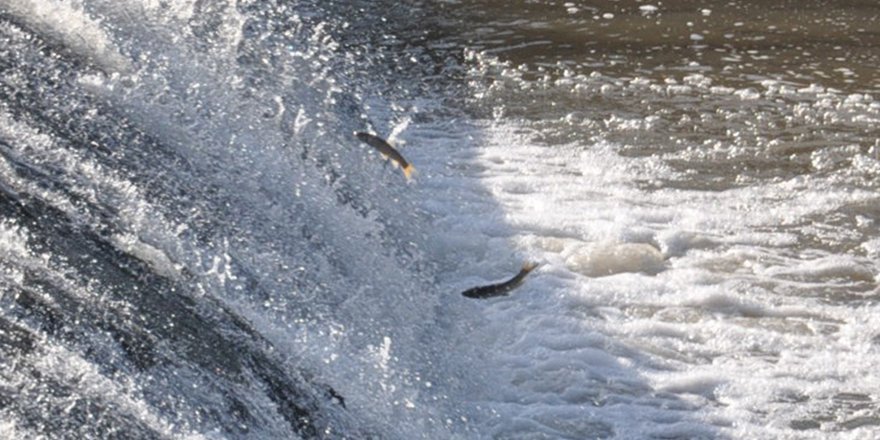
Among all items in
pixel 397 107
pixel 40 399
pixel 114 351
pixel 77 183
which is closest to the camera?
pixel 40 399

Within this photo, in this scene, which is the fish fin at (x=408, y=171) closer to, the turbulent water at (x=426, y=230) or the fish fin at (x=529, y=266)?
the turbulent water at (x=426, y=230)

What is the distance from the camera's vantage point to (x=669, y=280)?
12.5ft

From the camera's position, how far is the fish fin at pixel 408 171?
4.11 metres

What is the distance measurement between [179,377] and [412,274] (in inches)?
44.5

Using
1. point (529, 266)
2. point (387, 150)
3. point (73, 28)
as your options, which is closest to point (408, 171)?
point (387, 150)

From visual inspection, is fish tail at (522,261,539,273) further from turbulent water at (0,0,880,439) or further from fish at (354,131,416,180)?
fish at (354,131,416,180)

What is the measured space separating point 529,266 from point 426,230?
1.14 feet

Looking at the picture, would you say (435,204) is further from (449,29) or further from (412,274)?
(449,29)

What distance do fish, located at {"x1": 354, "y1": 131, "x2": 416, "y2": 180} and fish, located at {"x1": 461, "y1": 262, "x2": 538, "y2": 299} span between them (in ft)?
1.72

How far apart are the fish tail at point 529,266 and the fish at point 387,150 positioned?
0.48 m

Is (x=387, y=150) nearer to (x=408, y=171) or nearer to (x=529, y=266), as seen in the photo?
(x=408, y=171)

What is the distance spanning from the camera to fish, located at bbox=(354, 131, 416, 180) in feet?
13.4

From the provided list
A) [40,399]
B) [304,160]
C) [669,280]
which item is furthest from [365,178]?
[40,399]

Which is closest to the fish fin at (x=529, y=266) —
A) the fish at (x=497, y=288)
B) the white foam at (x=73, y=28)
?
the fish at (x=497, y=288)
